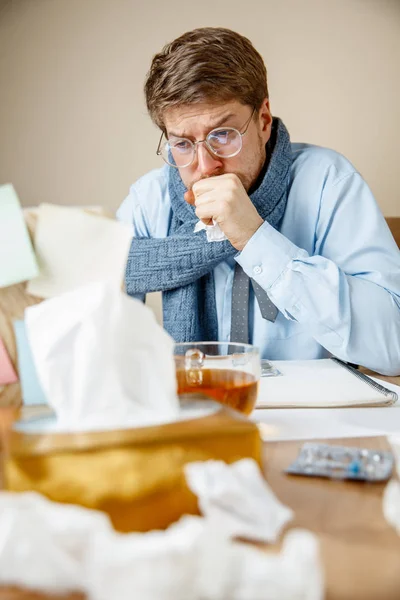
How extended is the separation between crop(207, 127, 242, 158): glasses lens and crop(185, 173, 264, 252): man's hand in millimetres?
83

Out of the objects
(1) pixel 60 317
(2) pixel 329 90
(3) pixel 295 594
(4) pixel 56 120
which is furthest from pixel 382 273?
(4) pixel 56 120

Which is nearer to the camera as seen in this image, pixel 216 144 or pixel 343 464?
pixel 343 464

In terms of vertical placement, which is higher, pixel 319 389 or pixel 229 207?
pixel 229 207

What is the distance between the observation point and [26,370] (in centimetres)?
52

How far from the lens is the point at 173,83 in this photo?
1.28 m

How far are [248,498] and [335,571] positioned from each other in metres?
0.06

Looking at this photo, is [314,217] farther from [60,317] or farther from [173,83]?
[60,317]

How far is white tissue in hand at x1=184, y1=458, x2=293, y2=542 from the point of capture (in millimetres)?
383

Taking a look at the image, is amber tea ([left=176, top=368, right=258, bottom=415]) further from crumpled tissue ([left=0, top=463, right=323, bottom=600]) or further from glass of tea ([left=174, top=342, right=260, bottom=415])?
crumpled tissue ([left=0, top=463, right=323, bottom=600])

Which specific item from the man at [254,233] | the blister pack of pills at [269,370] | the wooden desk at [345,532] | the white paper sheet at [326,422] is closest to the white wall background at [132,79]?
the man at [254,233]

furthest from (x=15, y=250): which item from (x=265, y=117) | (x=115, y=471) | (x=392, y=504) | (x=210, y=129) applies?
(x=265, y=117)

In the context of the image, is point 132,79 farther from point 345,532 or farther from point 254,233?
point 345,532

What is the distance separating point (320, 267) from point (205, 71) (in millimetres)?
415

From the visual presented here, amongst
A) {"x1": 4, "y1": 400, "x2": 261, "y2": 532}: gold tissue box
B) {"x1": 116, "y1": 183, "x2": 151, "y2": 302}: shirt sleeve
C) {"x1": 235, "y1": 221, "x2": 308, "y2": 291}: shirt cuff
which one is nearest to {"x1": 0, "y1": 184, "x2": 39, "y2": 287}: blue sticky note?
{"x1": 4, "y1": 400, "x2": 261, "y2": 532}: gold tissue box
